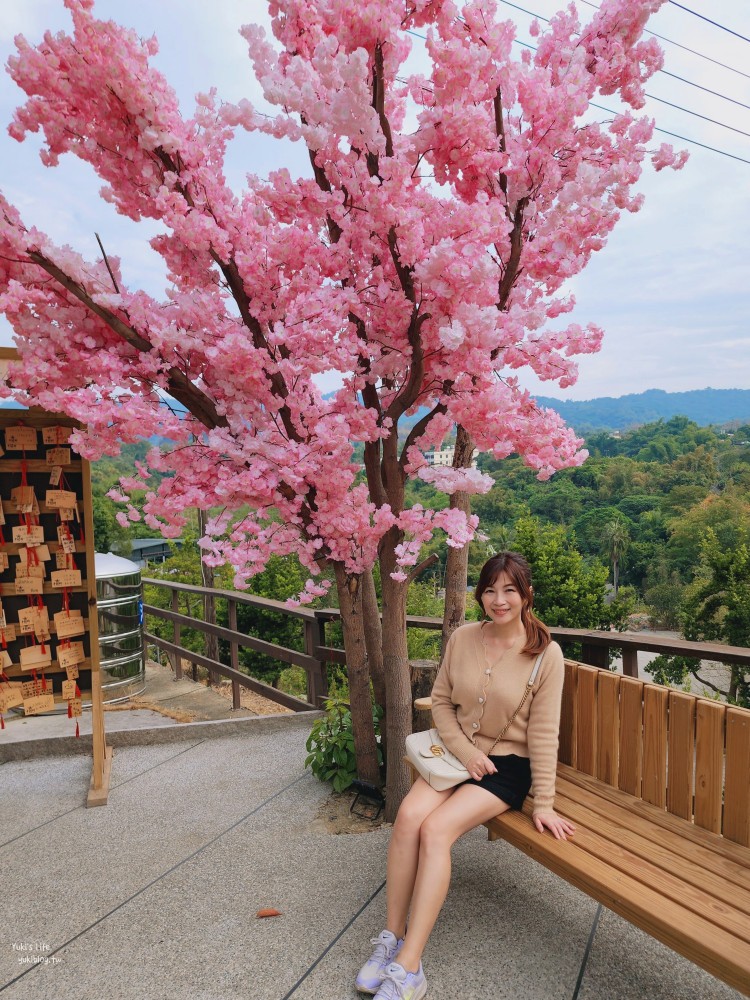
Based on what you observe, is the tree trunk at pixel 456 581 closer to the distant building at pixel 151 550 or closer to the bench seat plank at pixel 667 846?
the bench seat plank at pixel 667 846

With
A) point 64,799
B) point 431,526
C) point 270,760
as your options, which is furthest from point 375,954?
point 64,799

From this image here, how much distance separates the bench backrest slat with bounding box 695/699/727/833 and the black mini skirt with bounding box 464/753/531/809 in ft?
1.67

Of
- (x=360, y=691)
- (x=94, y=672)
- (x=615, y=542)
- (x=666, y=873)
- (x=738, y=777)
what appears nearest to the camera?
(x=666, y=873)

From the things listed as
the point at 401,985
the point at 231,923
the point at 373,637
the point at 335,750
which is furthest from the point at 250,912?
the point at 373,637

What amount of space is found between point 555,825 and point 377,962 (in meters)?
0.65

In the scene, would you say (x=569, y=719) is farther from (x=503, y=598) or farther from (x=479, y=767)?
(x=503, y=598)

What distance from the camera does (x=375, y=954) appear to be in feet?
6.25

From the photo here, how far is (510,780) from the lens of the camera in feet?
6.95

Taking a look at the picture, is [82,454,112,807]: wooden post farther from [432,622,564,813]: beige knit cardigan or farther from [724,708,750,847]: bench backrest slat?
[724,708,750,847]: bench backrest slat

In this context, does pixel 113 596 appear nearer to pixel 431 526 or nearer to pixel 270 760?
pixel 270 760

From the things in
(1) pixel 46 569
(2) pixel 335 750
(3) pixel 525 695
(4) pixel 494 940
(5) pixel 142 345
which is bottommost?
(4) pixel 494 940

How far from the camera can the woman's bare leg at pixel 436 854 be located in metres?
1.84

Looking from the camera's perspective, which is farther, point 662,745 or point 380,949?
point 662,745

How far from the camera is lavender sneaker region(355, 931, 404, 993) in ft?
6.05
